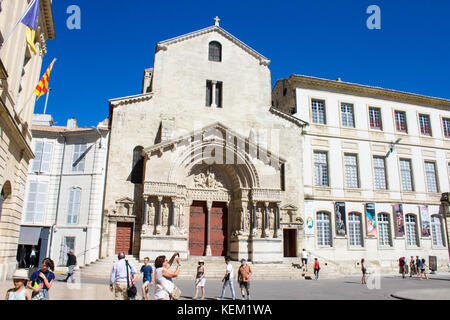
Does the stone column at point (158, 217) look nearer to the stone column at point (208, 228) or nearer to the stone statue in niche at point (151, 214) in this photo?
the stone statue in niche at point (151, 214)

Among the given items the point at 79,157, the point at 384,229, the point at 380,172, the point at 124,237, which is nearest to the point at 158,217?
the point at 124,237

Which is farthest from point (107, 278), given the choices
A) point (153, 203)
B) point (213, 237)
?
point (213, 237)

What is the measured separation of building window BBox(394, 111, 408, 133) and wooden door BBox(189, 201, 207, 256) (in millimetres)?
15901

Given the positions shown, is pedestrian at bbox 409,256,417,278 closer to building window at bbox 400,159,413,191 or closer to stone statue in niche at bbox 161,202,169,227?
building window at bbox 400,159,413,191

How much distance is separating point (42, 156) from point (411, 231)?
80.9 feet

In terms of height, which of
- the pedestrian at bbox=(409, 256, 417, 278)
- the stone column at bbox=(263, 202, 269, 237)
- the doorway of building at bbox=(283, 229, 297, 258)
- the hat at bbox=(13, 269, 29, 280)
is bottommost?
the pedestrian at bbox=(409, 256, 417, 278)

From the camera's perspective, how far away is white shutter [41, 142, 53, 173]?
2097 cm

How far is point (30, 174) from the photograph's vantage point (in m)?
20.8

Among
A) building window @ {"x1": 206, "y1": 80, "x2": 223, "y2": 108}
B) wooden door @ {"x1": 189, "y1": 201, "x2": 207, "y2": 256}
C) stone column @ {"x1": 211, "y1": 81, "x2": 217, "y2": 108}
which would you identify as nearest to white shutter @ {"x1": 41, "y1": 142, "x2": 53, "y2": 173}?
wooden door @ {"x1": 189, "y1": 201, "x2": 207, "y2": 256}

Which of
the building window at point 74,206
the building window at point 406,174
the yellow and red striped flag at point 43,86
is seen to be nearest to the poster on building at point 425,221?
the building window at point 406,174

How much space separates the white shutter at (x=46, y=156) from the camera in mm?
20969
